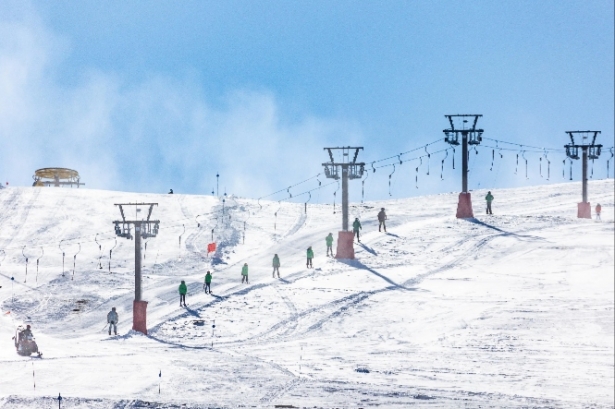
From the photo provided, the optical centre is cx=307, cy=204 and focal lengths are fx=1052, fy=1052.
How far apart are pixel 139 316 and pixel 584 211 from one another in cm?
2698

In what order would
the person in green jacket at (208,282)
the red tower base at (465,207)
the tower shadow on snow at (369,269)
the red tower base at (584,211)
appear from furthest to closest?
the red tower base at (584,211) → the red tower base at (465,207) → the person in green jacket at (208,282) → the tower shadow on snow at (369,269)

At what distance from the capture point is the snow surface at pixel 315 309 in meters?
27.0

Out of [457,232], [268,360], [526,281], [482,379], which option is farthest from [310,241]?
[482,379]

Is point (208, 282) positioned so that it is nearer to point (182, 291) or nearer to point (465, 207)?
point (182, 291)

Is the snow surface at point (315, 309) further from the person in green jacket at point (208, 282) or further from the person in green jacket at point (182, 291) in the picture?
the person in green jacket at point (208, 282)

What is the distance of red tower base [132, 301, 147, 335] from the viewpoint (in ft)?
122

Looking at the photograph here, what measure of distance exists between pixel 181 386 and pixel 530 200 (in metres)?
40.4

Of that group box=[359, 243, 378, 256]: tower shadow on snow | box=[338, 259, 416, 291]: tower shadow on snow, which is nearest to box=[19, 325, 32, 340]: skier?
box=[338, 259, 416, 291]: tower shadow on snow

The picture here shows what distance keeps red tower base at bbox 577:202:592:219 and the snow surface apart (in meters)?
1.09

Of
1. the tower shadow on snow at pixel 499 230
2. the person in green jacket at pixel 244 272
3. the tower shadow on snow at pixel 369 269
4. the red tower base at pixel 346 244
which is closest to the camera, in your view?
the tower shadow on snow at pixel 369 269

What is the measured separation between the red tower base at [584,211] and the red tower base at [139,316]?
87.4ft

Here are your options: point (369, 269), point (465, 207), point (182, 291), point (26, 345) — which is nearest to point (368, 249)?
point (369, 269)

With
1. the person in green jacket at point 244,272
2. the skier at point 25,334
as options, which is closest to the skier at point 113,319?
the skier at point 25,334

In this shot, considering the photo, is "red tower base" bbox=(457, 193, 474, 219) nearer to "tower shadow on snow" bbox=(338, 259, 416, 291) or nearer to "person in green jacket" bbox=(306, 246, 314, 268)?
"tower shadow on snow" bbox=(338, 259, 416, 291)
